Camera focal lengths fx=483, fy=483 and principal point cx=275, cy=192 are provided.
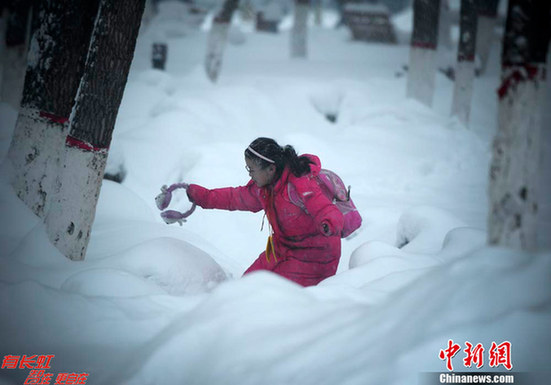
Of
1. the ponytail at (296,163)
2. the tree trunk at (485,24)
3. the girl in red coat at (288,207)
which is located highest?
the tree trunk at (485,24)

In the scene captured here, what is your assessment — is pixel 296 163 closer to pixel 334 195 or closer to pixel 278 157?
pixel 278 157

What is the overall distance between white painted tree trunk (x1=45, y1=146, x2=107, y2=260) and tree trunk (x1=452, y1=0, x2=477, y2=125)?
676 centimetres

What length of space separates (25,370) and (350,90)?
27.6 ft

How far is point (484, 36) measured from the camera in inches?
482

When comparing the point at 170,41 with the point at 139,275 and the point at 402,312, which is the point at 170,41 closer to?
the point at 139,275

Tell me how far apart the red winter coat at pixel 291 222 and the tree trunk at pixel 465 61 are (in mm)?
5851

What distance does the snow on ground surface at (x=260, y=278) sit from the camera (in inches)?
66.0

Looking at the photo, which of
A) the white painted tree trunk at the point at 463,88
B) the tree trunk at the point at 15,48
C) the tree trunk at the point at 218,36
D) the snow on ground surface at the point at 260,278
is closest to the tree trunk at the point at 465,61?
the white painted tree trunk at the point at 463,88

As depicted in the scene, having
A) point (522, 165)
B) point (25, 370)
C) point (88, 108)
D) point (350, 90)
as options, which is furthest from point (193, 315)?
point (350, 90)

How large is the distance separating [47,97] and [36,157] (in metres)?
0.47

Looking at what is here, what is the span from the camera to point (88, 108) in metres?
3.27

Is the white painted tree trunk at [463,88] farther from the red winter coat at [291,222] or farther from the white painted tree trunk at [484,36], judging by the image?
the red winter coat at [291,222]

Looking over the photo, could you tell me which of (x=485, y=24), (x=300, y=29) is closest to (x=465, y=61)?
(x=485, y=24)

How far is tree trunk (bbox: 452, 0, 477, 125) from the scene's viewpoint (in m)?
7.92
